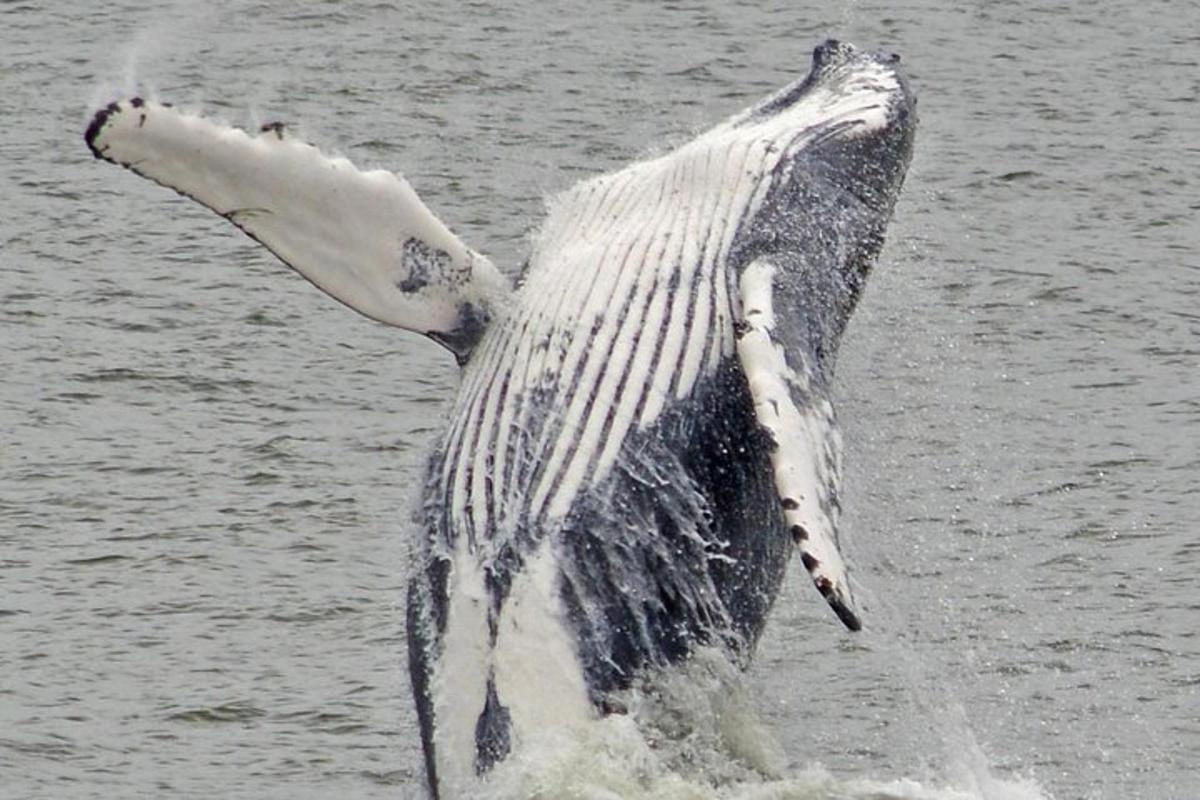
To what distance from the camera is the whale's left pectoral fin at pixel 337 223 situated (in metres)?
8.74

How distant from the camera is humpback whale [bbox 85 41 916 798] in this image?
7.81 m

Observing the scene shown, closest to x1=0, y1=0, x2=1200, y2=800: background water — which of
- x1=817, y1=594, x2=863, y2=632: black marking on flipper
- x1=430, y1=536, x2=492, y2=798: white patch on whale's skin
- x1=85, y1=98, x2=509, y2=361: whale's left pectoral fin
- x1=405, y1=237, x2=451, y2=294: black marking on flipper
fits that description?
x1=85, y1=98, x2=509, y2=361: whale's left pectoral fin

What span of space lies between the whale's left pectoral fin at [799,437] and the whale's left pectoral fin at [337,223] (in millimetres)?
968

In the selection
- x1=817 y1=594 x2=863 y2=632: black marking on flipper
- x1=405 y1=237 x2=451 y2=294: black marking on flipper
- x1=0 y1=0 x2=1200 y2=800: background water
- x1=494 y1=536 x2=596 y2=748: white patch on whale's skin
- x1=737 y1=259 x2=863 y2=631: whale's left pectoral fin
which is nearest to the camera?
x1=817 y1=594 x2=863 y2=632: black marking on flipper

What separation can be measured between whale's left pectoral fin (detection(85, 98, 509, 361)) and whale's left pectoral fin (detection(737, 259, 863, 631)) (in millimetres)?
968

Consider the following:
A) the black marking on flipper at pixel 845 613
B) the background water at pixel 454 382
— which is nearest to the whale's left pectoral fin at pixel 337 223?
the background water at pixel 454 382

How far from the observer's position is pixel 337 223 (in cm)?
888

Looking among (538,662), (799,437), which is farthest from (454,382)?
(799,437)

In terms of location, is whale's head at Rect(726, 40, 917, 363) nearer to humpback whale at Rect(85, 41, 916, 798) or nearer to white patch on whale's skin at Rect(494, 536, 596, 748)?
humpback whale at Rect(85, 41, 916, 798)

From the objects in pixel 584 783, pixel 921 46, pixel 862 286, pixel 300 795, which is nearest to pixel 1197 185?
pixel 921 46

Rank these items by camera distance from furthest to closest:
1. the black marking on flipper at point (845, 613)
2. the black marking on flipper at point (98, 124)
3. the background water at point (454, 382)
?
the background water at point (454, 382)
the black marking on flipper at point (98, 124)
the black marking on flipper at point (845, 613)

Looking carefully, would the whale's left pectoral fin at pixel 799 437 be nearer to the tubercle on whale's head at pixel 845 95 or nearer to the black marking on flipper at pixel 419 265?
the black marking on flipper at pixel 419 265

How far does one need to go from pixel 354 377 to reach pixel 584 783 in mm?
10875

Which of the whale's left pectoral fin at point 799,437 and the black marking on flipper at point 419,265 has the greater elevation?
the black marking on flipper at point 419,265
